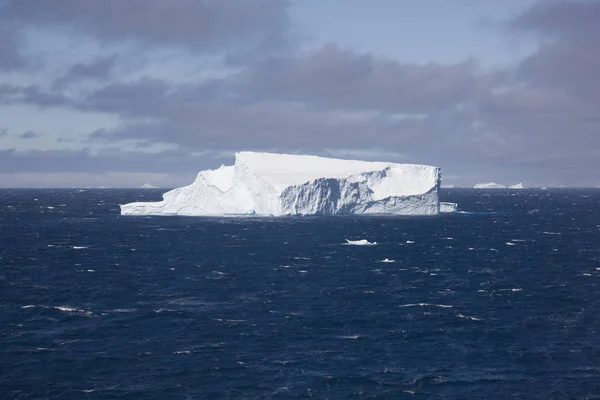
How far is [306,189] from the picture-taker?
117 metres

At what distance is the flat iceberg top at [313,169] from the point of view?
387ft

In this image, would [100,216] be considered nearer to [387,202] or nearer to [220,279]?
[387,202]

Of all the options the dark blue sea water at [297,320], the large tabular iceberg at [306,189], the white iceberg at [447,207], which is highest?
the large tabular iceberg at [306,189]

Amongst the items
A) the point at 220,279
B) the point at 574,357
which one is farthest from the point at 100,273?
the point at 574,357

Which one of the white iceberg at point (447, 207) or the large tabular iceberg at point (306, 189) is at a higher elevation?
the large tabular iceberg at point (306, 189)

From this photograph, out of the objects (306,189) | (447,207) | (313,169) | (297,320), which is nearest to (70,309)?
(297,320)

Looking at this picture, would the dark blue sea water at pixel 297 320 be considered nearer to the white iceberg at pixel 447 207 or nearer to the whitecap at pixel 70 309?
the whitecap at pixel 70 309

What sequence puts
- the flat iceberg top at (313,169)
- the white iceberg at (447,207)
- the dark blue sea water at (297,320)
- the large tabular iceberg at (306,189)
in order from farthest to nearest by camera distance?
1. the white iceberg at (447,207)
2. the large tabular iceberg at (306,189)
3. the flat iceberg top at (313,169)
4. the dark blue sea water at (297,320)

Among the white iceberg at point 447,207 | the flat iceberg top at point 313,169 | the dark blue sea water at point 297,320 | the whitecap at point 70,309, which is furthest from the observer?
the white iceberg at point 447,207

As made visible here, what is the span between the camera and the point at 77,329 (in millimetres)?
44500

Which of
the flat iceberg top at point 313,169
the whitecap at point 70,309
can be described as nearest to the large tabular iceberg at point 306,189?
the flat iceberg top at point 313,169

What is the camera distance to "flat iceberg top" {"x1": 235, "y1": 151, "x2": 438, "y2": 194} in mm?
117812

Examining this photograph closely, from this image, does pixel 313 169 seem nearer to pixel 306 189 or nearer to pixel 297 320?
pixel 306 189

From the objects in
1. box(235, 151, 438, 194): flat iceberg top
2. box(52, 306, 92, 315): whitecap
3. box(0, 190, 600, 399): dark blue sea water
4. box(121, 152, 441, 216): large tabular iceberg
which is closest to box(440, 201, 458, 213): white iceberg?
box(121, 152, 441, 216): large tabular iceberg
